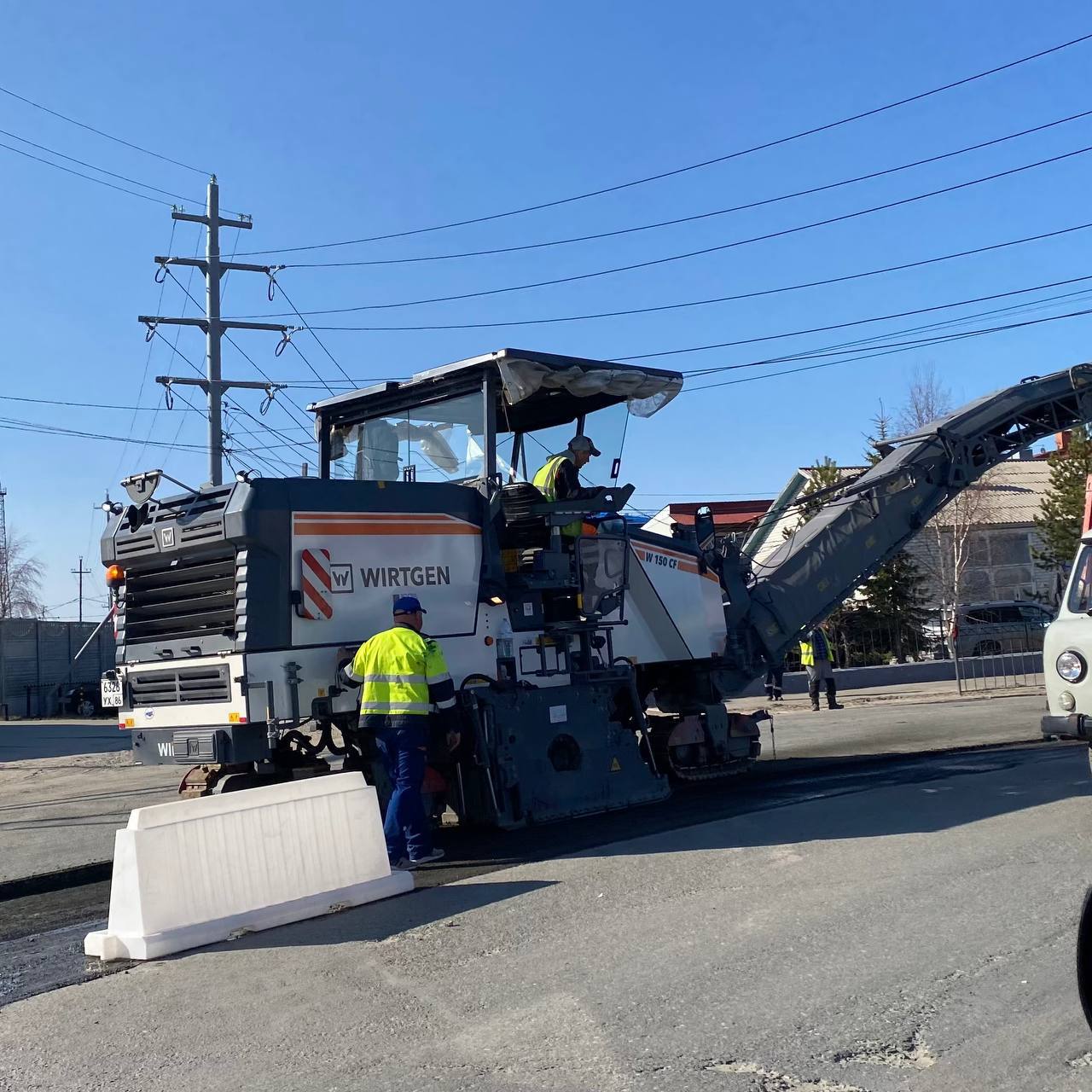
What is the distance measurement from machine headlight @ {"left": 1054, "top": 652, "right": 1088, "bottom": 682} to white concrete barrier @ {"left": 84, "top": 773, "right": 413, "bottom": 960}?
4.42 metres

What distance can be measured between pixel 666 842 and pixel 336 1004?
11.1ft

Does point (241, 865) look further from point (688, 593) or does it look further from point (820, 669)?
point (820, 669)

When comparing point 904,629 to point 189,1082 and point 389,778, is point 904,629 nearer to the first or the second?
point 389,778

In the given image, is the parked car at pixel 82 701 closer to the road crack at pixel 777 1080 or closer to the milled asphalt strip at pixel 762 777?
the milled asphalt strip at pixel 762 777

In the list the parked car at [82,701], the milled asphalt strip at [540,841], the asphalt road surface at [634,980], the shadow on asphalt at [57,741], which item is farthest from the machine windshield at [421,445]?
the parked car at [82,701]

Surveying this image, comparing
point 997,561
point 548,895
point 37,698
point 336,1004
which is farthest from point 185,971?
point 997,561

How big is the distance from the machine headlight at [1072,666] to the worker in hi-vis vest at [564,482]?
3.60 meters

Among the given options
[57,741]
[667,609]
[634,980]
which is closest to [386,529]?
[667,609]

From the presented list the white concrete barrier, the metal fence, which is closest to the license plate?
the white concrete barrier

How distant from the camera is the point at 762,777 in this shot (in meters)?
11.2

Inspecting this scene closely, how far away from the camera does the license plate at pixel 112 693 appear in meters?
8.73

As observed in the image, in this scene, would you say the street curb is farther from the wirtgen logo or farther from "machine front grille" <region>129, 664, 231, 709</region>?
"machine front grille" <region>129, 664, 231, 709</region>

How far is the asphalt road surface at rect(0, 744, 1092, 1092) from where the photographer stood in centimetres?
409

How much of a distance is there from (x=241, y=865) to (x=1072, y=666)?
535 cm
